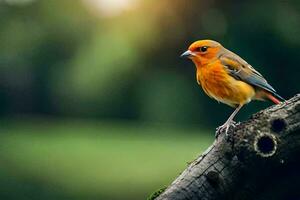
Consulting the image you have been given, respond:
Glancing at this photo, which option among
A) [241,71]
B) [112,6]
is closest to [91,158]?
[112,6]

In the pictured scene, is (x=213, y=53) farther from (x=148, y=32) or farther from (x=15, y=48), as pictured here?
(x=15, y=48)

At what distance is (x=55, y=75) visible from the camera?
97.4ft

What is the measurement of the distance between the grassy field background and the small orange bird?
35.9 feet

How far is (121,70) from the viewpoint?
28.4 m

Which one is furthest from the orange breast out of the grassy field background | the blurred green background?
the blurred green background

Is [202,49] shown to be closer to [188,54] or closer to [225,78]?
[188,54]

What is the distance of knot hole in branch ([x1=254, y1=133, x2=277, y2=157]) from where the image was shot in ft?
14.8

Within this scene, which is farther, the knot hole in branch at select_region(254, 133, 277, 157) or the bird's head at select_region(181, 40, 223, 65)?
the bird's head at select_region(181, 40, 223, 65)

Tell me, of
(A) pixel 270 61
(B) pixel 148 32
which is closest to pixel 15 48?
(B) pixel 148 32

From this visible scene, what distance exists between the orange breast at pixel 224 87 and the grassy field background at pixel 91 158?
36.1 feet

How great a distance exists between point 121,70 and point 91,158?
285 inches

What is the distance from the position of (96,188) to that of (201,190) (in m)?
13.5

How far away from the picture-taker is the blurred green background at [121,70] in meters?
24.9

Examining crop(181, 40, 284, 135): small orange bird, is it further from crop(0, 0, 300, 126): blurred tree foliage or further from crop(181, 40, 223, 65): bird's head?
crop(0, 0, 300, 126): blurred tree foliage
